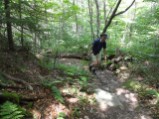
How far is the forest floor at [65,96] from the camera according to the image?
7.10 metres

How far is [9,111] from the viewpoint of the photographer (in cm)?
568

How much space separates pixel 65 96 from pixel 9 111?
2998mm

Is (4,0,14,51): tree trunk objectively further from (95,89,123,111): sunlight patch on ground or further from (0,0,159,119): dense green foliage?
(95,89,123,111): sunlight patch on ground

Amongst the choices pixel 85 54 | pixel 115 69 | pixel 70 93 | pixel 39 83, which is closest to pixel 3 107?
pixel 39 83

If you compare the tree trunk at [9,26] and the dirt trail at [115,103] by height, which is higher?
the tree trunk at [9,26]

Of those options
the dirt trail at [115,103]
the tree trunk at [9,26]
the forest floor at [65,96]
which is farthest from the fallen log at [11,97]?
the tree trunk at [9,26]

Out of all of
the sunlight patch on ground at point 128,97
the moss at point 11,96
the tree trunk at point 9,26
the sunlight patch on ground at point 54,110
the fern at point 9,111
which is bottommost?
the sunlight patch on ground at point 128,97

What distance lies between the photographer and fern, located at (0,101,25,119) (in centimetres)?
558

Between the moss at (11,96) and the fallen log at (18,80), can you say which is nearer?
the moss at (11,96)

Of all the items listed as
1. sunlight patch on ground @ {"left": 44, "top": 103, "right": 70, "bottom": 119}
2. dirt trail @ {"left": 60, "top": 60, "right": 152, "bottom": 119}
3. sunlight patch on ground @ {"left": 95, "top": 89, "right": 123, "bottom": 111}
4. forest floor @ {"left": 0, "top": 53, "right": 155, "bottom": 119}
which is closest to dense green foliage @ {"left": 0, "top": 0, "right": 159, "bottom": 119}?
forest floor @ {"left": 0, "top": 53, "right": 155, "bottom": 119}

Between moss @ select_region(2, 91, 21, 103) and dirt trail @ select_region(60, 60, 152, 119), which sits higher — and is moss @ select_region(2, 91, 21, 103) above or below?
above

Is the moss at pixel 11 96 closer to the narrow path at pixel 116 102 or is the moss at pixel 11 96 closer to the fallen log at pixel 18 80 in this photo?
the fallen log at pixel 18 80

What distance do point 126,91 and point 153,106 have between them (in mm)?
1815

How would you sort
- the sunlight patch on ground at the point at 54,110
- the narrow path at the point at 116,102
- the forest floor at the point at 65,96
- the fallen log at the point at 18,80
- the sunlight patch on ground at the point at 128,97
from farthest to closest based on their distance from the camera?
1. the sunlight patch on ground at the point at 128,97
2. the narrow path at the point at 116,102
3. the fallen log at the point at 18,80
4. the forest floor at the point at 65,96
5. the sunlight patch on ground at the point at 54,110
